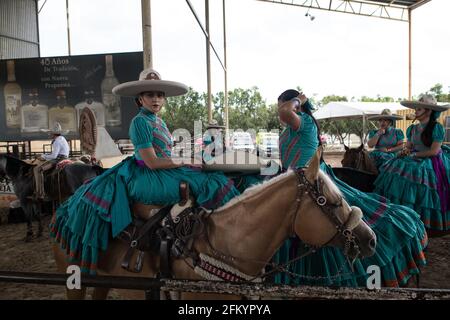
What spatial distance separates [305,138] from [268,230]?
1.05 metres

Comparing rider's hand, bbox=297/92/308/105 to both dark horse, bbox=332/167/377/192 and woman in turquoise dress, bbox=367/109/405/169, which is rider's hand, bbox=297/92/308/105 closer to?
dark horse, bbox=332/167/377/192

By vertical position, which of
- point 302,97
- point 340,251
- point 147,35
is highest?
point 147,35

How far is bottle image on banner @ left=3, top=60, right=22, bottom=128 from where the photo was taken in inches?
408

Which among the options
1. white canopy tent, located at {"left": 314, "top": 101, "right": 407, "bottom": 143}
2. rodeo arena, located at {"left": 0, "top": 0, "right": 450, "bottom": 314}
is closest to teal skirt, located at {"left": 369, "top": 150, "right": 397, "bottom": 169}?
rodeo arena, located at {"left": 0, "top": 0, "right": 450, "bottom": 314}

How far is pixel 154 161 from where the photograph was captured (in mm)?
2270

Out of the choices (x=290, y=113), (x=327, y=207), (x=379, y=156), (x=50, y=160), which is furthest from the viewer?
(x=50, y=160)

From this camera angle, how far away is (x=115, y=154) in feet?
28.9

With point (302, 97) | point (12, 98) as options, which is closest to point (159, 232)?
point (302, 97)

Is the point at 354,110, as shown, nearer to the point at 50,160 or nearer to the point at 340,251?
the point at 50,160

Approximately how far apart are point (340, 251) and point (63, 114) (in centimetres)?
974

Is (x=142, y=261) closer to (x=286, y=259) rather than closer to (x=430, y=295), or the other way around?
(x=286, y=259)

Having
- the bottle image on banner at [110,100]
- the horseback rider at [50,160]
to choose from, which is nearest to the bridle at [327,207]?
the horseback rider at [50,160]

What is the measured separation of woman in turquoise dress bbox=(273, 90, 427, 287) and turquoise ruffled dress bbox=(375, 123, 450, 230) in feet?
5.21

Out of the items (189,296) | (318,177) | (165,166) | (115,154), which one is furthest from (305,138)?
(115,154)
